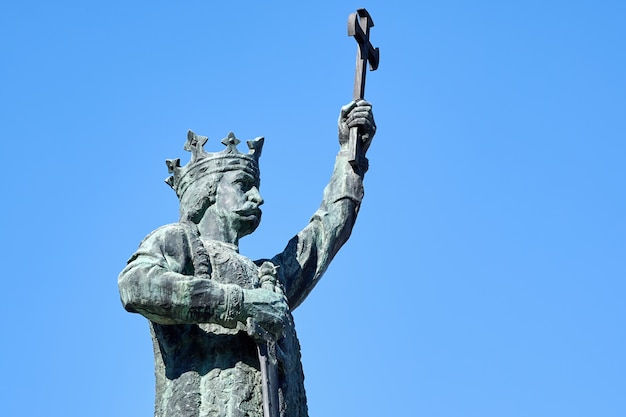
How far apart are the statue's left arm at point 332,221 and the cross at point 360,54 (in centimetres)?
9

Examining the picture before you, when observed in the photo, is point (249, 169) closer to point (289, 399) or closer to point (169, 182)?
point (169, 182)

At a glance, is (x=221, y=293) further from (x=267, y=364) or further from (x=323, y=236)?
(x=323, y=236)

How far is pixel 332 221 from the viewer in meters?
14.1

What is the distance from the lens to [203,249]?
12906 millimetres

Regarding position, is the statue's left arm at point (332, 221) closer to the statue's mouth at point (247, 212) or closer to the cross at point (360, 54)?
the cross at point (360, 54)

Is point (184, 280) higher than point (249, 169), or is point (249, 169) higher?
point (249, 169)

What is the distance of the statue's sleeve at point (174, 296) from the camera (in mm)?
12172

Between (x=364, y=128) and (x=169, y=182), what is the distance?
187 cm

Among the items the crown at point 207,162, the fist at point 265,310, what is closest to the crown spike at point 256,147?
the crown at point 207,162

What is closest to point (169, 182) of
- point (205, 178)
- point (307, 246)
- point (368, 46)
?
point (205, 178)

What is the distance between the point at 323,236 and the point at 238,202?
1029 millimetres

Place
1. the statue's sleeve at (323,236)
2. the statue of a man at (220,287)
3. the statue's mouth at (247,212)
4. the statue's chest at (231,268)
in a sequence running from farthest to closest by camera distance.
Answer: the statue's sleeve at (323,236) < the statue's mouth at (247,212) < the statue's chest at (231,268) < the statue of a man at (220,287)

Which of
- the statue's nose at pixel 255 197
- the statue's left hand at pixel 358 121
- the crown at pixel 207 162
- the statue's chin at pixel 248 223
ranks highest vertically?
the statue's left hand at pixel 358 121

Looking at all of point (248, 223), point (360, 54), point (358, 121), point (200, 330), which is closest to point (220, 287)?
point (200, 330)
